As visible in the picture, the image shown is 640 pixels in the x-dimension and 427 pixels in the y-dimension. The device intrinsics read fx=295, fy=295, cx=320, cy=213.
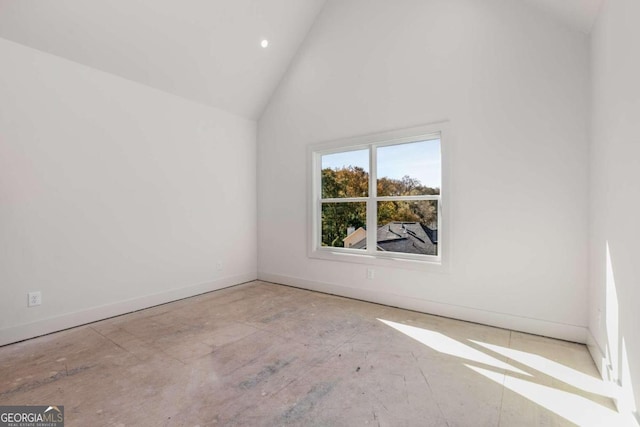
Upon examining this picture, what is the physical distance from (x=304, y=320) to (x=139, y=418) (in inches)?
65.5

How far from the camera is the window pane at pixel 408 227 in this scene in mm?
3328

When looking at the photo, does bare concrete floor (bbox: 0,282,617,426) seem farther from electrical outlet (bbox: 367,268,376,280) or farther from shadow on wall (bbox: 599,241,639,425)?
electrical outlet (bbox: 367,268,376,280)

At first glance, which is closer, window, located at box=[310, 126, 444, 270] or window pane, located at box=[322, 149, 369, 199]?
window, located at box=[310, 126, 444, 270]

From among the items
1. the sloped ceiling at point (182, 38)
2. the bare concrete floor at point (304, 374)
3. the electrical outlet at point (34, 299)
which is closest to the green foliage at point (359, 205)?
the bare concrete floor at point (304, 374)

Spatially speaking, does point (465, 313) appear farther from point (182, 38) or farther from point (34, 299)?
point (182, 38)

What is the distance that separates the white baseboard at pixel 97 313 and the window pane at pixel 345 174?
2.09 m

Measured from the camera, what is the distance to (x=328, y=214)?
4230 millimetres

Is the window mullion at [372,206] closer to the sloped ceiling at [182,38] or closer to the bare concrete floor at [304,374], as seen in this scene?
the bare concrete floor at [304,374]

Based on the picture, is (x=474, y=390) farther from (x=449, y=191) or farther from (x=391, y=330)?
(x=449, y=191)

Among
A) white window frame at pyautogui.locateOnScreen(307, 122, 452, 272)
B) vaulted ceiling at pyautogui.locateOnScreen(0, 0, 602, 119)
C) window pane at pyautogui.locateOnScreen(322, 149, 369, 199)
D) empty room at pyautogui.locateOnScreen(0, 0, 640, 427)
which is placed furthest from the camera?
window pane at pyautogui.locateOnScreen(322, 149, 369, 199)

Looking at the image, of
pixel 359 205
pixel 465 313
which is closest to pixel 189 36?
pixel 359 205

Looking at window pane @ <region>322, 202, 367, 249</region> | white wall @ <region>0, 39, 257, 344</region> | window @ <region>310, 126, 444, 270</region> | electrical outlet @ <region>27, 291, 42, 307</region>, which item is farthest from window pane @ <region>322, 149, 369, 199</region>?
electrical outlet @ <region>27, 291, 42, 307</region>

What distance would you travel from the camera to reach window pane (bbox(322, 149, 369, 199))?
3908 mm

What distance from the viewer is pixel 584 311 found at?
8.28 ft
